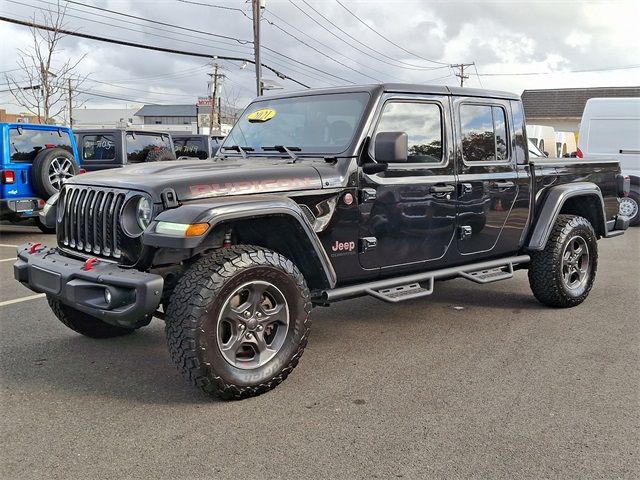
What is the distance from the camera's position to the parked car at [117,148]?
1167 centimetres

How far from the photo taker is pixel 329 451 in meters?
2.94

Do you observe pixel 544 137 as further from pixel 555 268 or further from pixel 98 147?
pixel 555 268

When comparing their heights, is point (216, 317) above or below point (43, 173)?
below

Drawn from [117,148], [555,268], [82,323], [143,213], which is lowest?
[82,323]

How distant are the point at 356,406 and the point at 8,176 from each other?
827cm

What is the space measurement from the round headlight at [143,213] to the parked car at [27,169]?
260 inches

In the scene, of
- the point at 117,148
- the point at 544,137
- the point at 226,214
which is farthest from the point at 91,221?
the point at 544,137

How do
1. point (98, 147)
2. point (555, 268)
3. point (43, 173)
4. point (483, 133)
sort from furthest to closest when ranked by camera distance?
point (98, 147) → point (43, 173) → point (555, 268) → point (483, 133)

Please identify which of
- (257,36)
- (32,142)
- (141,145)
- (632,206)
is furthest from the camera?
(257,36)

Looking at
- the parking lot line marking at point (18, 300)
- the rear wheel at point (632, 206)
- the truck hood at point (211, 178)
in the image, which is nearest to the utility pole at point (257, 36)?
the rear wheel at point (632, 206)

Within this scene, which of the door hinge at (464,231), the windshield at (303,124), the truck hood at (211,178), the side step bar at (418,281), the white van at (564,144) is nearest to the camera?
the truck hood at (211,178)

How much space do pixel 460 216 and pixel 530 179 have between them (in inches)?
43.0

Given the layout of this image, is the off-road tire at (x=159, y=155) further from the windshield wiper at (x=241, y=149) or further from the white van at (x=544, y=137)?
the white van at (x=544, y=137)

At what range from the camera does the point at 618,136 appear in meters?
12.4
